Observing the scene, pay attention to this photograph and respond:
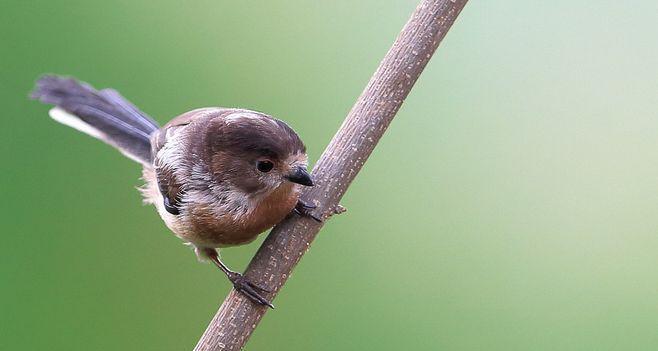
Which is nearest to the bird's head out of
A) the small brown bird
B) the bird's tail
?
the small brown bird

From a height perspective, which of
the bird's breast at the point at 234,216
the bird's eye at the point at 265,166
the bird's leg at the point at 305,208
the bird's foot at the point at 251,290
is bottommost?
the bird's foot at the point at 251,290

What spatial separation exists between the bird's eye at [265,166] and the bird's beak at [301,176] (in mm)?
63

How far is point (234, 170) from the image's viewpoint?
1.77 m

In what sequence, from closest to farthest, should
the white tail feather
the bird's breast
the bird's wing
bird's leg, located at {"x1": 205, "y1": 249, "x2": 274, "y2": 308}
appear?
bird's leg, located at {"x1": 205, "y1": 249, "x2": 274, "y2": 308}, the bird's breast, the bird's wing, the white tail feather

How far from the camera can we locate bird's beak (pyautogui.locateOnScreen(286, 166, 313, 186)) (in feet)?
5.41

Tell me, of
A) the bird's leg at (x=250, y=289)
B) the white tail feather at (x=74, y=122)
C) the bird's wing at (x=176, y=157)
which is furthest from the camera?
the white tail feather at (x=74, y=122)

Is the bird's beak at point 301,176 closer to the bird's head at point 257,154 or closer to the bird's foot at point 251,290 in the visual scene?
the bird's head at point 257,154

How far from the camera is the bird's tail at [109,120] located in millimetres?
2226

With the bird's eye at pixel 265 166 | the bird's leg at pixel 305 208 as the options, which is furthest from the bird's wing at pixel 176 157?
the bird's leg at pixel 305 208

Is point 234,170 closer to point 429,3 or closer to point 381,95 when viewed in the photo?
point 381,95

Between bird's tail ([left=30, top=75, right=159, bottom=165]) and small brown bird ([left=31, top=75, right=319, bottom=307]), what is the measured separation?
31mm

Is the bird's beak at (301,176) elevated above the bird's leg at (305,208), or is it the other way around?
the bird's beak at (301,176)

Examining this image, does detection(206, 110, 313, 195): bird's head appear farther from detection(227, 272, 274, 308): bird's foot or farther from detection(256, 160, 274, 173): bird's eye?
detection(227, 272, 274, 308): bird's foot

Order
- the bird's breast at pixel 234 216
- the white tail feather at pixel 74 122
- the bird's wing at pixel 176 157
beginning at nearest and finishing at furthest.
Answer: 1. the bird's breast at pixel 234 216
2. the bird's wing at pixel 176 157
3. the white tail feather at pixel 74 122
